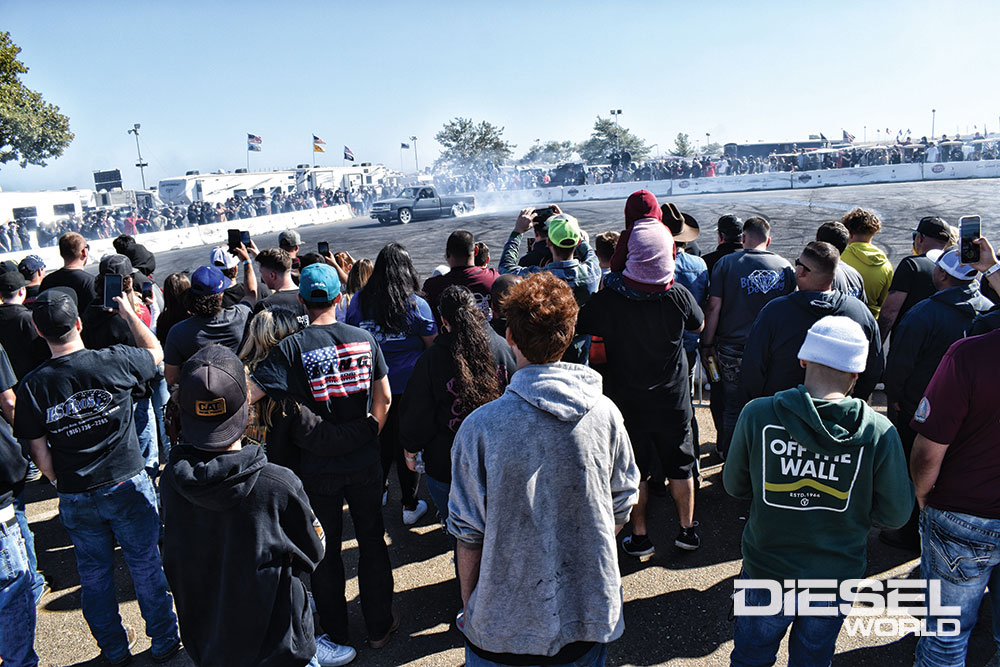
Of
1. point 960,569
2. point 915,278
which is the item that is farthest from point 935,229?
point 960,569

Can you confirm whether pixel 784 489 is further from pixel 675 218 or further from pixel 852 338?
pixel 675 218

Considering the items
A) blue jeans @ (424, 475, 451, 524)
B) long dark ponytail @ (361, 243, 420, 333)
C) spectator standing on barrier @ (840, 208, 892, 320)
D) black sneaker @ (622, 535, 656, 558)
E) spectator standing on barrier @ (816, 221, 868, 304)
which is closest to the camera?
blue jeans @ (424, 475, 451, 524)

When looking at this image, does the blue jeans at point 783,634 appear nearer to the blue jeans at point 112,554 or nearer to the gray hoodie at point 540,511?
the gray hoodie at point 540,511

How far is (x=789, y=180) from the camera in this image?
30062 millimetres

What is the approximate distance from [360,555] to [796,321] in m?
2.92

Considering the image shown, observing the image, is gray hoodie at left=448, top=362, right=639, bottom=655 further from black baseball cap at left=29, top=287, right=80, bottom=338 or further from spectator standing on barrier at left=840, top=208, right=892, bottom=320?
spectator standing on barrier at left=840, top=208, right=892, bottom=320

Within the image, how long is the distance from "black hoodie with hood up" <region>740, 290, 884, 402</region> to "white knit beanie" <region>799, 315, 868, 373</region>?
1.42 meters

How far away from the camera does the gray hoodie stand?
6.44 ft

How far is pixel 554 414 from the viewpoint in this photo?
1939 millimetres

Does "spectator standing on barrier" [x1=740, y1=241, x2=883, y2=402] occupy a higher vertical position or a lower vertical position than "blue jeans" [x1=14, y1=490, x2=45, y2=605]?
higher

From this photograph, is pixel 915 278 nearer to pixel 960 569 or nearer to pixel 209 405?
pixel 960 569

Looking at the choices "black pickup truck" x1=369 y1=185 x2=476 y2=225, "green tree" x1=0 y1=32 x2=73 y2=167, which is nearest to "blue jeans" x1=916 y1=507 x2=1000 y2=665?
"black pickup truck" x1=369 y1=185 x2=476 y2=225

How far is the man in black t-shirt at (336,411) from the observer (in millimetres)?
3129

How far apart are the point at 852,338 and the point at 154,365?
359 centimetres
